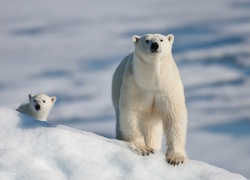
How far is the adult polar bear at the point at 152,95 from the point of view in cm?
712

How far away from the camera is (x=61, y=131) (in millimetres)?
6191

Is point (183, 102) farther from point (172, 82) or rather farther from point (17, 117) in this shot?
point (17, 117)

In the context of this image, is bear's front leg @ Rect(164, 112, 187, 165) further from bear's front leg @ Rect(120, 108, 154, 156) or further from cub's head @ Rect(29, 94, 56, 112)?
cub's head @ Rect(29, 94, 56, 112)

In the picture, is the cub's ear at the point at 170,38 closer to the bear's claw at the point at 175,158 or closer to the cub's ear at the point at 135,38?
the cub's ear at the point at 135,38

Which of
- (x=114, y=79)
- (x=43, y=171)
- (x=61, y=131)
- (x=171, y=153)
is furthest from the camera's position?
(x=114, y=79)

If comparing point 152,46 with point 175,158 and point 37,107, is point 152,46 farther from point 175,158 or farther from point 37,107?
point 37,107

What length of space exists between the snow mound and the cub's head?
6.38m

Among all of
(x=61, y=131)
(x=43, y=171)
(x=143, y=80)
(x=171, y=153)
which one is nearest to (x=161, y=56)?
(x=143, y=80)

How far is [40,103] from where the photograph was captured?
13.2m

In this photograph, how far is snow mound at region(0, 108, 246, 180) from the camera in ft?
18.6

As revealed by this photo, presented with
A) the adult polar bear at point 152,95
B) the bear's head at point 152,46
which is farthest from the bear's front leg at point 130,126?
the bear's head at point 152,46

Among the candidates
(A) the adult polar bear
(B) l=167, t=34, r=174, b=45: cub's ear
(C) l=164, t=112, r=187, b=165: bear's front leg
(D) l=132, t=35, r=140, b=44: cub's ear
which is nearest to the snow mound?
(A) the adult polar bear

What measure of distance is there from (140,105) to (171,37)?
96 cm

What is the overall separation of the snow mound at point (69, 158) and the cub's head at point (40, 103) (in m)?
6.38
